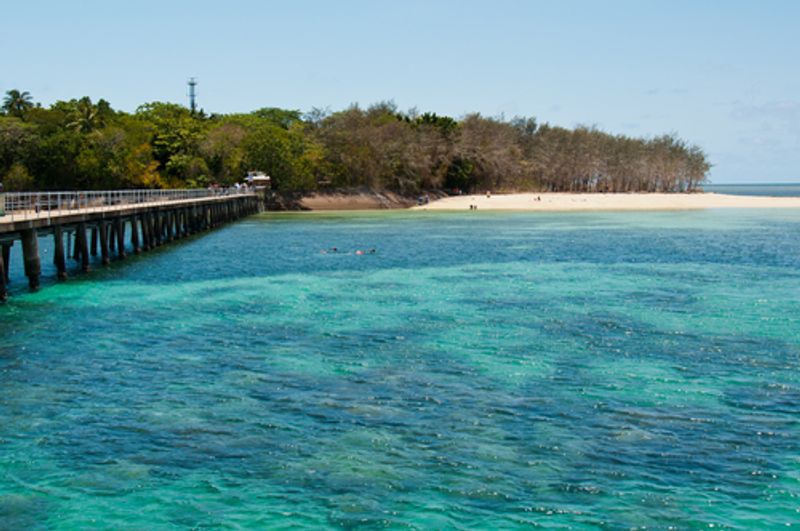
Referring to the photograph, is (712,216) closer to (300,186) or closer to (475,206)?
(475,206)

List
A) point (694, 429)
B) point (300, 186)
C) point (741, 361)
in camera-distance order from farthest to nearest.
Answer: point (300, 186) → point (741, 361) → point (694, 429)

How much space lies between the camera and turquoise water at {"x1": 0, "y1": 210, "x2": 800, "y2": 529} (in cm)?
1096

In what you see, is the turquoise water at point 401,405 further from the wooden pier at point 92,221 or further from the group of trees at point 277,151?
the group of trees at point 277,151

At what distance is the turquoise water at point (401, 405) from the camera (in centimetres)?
1096

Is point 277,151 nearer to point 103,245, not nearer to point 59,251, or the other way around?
point 103,245

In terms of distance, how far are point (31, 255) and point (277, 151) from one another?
70.8 meters

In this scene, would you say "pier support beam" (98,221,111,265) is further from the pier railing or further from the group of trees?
the group of trees

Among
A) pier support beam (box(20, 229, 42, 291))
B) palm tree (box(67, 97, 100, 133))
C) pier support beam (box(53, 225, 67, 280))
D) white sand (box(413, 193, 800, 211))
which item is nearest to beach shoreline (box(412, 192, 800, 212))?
white sand (box(413, 193, 800, 211))

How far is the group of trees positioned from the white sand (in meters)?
6.38

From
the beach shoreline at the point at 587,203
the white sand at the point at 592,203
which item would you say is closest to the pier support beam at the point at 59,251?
the beach shoreline at the point at 587,203

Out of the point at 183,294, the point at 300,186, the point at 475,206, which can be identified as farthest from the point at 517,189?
the point at 183,294

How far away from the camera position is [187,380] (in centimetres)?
1705

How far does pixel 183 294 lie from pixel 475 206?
8084cm

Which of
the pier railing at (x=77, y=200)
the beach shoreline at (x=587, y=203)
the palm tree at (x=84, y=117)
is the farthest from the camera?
the beach shoreline at (x=587, y=203)
